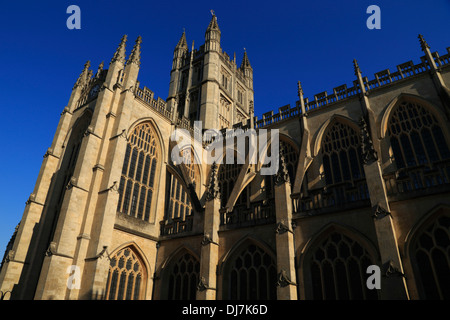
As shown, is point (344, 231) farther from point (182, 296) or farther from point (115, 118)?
point (115, 118)

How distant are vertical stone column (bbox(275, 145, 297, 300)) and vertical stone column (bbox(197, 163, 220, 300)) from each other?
338 cm

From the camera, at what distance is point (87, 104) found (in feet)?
71.3

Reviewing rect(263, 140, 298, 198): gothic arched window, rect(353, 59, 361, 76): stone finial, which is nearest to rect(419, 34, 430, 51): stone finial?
rect(353, 59, 361, 76): stone finial

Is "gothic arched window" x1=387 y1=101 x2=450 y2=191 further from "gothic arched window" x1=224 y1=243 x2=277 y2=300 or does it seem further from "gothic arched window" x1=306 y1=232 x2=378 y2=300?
"gothic arched window" x1=224 y1=243 x2=277 y2=300

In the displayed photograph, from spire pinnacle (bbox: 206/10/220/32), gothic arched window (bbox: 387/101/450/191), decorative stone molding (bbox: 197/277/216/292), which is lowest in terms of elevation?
decorative stone molding (bbox: 197/277/216/292)

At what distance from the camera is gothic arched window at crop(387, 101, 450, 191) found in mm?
15523

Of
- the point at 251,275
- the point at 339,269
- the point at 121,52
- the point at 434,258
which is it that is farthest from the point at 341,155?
the point at 121,52

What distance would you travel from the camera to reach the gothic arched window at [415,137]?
15523 millimetres

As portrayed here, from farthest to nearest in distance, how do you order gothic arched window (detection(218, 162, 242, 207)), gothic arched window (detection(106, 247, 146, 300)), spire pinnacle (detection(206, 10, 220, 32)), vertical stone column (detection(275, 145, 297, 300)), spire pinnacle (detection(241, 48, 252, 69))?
spire pinnacle (detection(241, 48, 252, 69)) → spire pinnacle (detection(206, 10, 220, 32)) → gothic arched window (detection(218, 162, 242, 207)) → gothic arched window (detection(106, 247, 146, 300)) → vertical stone column (detection(275, 145, 297, 300))

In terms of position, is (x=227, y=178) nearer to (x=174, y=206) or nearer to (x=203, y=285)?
(x=174, y=206)

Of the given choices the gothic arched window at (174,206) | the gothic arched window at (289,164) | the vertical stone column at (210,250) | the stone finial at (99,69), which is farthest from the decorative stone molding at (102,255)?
the stone finial at (99,69)

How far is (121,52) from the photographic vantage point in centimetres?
2114

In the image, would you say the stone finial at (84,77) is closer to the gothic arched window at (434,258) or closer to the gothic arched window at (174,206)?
the gothic arched window at (174,206)

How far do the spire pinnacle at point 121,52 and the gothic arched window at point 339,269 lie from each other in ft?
58.5
